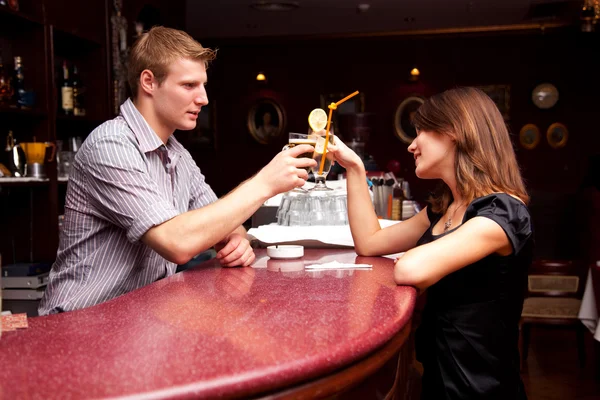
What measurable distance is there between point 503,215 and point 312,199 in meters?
1.08

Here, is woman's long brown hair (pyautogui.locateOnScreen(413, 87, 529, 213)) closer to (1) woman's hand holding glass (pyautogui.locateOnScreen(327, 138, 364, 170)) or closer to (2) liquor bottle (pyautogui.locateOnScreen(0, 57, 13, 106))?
(1) woman's hand holding glass (pyautogui.locateOnScreen(327, 138, 364, 170))

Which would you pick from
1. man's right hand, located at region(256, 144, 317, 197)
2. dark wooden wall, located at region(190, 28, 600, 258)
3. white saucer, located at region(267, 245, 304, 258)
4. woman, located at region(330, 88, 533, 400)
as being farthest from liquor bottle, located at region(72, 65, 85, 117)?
dark wooden wall, located at region(190, 28, 600, 258)

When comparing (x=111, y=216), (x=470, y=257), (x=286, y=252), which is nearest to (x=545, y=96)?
(x=286, y=252)

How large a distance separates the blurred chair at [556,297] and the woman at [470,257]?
10.3 ft

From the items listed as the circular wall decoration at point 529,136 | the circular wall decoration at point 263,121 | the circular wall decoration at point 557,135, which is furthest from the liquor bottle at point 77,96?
the circular wall decoration at point 557,135

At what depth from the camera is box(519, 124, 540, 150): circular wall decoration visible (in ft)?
33.3

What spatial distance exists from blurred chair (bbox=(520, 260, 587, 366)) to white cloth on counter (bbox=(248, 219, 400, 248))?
2859mm

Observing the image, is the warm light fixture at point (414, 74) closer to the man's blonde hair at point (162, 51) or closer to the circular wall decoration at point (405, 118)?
the circular wall decoration at point (405, 118)

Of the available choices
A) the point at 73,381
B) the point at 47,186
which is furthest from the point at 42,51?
the point at 73,381

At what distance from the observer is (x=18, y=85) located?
14.0 feet

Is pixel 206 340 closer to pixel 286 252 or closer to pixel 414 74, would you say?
pixel 286 252

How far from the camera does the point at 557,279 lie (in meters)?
4.81

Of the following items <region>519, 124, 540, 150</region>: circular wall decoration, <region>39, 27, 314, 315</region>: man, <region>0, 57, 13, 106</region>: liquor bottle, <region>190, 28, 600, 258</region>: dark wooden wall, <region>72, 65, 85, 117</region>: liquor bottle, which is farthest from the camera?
<region>519, 124, 540, 150</region>: circular wall decoration

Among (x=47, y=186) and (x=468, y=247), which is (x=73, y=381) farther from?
(x=47, y=186)
